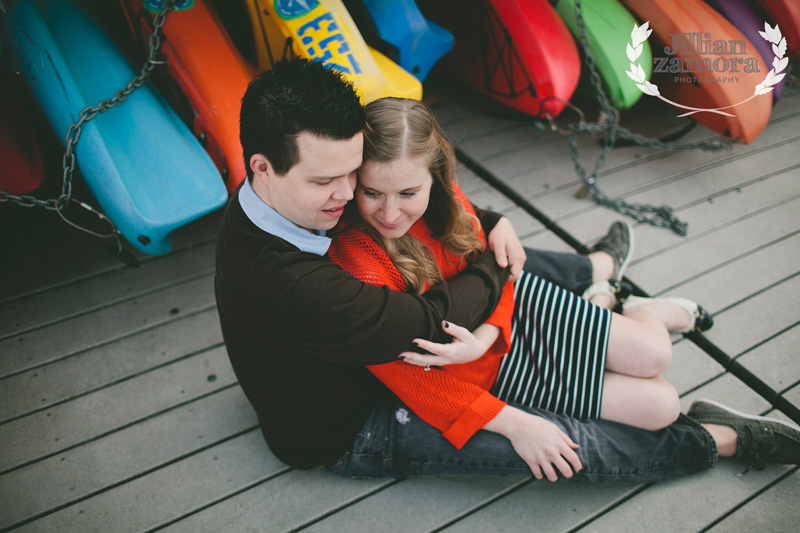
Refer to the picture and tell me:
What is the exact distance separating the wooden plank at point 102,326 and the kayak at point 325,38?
37.3 inches

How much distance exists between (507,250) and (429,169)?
15.0 inches

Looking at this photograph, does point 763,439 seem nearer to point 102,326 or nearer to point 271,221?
point 271,221

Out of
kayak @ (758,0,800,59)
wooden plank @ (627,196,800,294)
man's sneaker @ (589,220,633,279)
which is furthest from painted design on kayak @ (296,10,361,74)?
kayak @ (758,0,800,59)

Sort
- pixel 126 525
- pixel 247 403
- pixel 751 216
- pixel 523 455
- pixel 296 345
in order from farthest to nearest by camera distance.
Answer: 1. pixel 751 216
2. pixel 247 403
3. pixel 126 525
4. pixel 523 455
5. pixel 296 345

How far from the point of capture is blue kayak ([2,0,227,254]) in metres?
1.60

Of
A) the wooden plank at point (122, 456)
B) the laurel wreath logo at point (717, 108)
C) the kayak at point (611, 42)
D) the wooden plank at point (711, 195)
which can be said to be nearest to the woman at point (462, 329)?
the wooden plank at point (122, 456)

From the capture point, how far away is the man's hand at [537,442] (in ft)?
3.76

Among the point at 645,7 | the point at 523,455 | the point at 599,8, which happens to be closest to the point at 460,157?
the point at 599,8

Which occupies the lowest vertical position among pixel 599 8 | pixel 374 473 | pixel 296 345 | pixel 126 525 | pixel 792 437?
pixel 126 525

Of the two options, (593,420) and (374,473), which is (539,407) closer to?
(593,420)

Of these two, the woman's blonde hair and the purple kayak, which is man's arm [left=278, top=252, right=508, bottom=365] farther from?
the purple kayak

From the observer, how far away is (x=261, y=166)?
0.93 meters

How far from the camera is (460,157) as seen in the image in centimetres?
255

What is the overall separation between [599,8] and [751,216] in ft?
4.13
